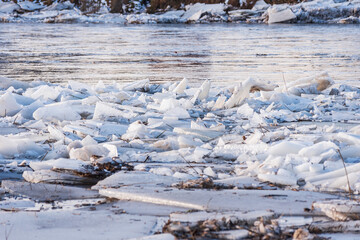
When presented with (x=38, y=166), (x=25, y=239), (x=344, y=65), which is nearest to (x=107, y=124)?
(x=38, y=166)

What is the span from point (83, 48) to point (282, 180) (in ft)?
47.7

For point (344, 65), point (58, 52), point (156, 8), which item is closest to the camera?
point (344, 65)

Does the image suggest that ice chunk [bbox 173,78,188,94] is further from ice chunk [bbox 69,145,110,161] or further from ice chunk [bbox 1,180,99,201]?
ice chunk [bbox 1,180,99,201]

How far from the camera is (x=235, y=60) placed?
518 inches

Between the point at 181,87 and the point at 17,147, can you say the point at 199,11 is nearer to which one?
the point at 181,87

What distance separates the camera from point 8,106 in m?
6.02

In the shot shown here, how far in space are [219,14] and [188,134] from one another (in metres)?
37.9

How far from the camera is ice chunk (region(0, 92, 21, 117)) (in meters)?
5.97

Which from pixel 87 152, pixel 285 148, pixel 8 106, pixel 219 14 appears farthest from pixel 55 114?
pixel 219 14

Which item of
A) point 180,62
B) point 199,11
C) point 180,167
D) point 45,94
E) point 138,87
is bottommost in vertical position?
point 199,11

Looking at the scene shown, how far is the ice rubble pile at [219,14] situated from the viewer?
124 feet

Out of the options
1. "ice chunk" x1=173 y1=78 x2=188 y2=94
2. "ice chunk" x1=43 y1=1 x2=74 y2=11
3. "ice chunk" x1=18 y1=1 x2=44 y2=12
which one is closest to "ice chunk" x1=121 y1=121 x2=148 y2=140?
"ice chunk" x1=173 y1=78 x2=188 y2=94

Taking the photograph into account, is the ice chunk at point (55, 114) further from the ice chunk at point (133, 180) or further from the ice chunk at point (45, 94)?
the ice chunk at point (133, 180)

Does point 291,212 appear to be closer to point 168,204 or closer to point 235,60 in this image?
point 168,204
